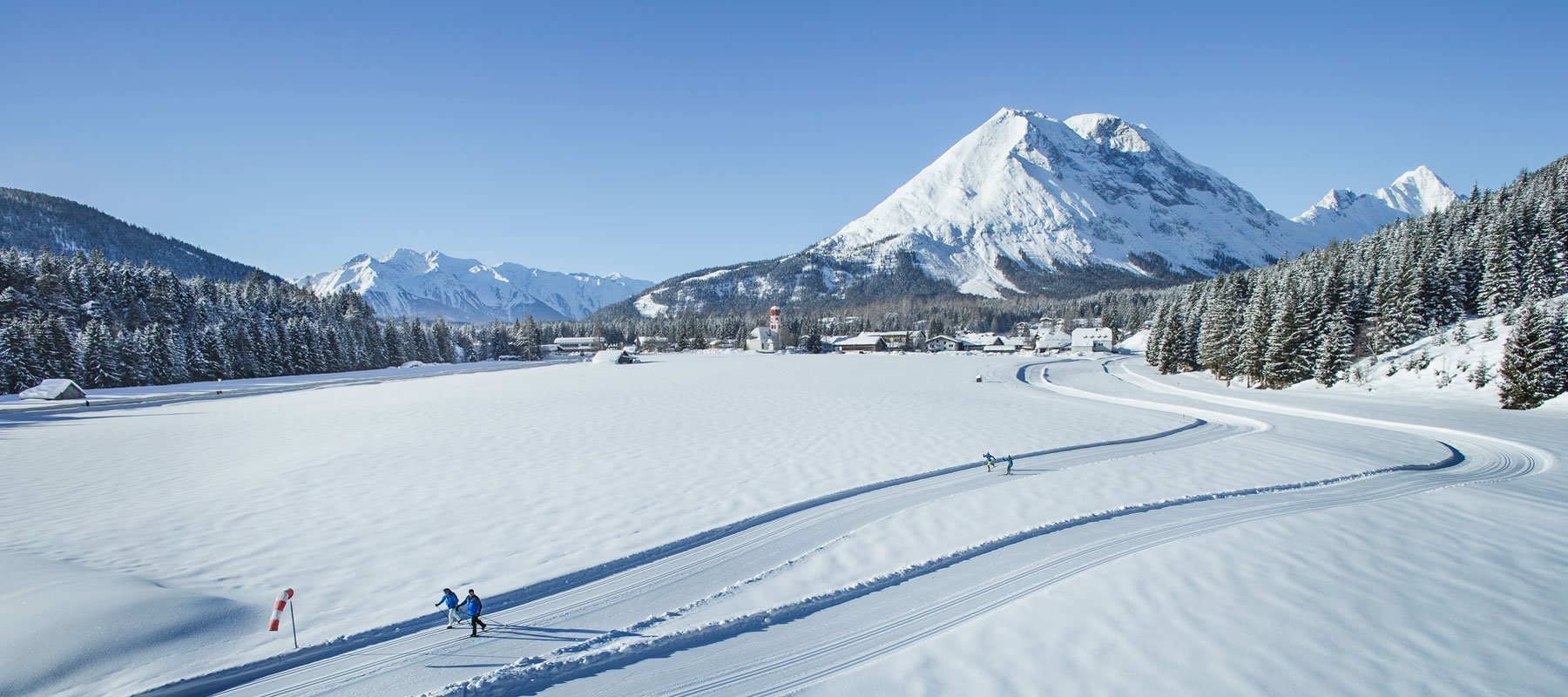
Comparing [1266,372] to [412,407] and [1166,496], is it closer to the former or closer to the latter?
[1166,496]

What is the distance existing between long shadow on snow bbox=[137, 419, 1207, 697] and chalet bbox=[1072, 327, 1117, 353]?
410 feet

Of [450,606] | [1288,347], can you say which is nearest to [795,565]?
[450,606]

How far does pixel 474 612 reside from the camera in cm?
691

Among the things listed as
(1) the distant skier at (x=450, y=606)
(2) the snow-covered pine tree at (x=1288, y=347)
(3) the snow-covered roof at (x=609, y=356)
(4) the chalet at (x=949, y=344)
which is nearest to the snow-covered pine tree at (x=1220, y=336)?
(2) the snow-covered pine tree at (x=1288, y=347)

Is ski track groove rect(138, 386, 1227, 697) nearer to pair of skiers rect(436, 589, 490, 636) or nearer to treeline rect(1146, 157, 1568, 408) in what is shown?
pair of skiers rect(436, 589, 490, 636)

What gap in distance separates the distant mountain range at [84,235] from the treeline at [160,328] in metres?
84.6

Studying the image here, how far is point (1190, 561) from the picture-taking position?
908 centimetres

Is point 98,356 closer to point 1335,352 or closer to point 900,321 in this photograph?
point 1335,352

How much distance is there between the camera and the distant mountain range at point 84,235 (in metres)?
147

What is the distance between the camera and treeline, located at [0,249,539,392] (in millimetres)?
47719

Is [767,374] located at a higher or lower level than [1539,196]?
lower

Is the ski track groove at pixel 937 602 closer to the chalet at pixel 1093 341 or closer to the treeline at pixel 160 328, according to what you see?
the treeline at pixel 160 328

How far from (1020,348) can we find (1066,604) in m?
130

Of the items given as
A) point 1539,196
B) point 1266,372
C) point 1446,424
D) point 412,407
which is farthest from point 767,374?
point 1539,196
